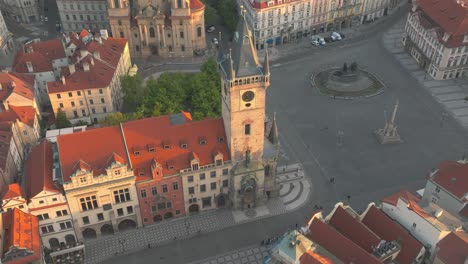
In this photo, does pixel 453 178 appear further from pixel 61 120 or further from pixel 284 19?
pixel 61 120

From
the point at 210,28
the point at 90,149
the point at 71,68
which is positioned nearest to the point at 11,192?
the point at 90,149

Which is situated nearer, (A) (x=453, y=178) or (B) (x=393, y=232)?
(B) (x=393, y=232)

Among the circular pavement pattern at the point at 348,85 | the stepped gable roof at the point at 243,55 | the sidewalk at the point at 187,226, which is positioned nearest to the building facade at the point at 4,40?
the sidewalk at the point at 187,226

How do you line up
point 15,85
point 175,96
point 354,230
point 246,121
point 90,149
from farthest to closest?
point 175,96, point 15,85, point 246,121, point 90,149, point 354,230

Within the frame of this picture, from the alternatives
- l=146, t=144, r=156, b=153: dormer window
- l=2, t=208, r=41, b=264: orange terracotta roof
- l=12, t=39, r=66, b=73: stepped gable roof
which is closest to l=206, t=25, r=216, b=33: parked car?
l=12, t=39, r=66, b=73: stepped gable roof

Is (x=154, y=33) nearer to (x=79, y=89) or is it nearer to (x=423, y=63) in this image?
(x=79, y=89)

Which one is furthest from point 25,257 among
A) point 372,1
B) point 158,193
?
point 372,1
